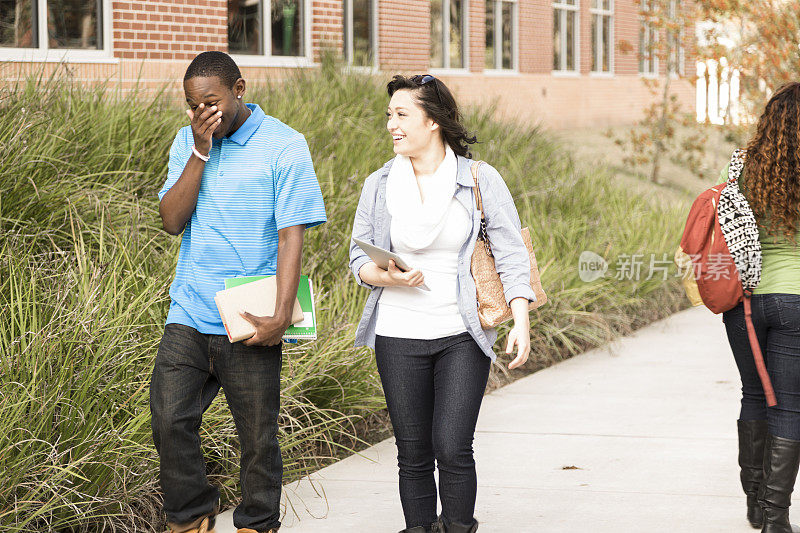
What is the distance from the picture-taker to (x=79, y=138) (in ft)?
25.9

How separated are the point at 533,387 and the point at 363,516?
A: 3.17m

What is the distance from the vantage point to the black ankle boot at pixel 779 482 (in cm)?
482

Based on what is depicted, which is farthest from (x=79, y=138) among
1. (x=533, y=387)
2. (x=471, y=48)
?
(x=471, y=48)

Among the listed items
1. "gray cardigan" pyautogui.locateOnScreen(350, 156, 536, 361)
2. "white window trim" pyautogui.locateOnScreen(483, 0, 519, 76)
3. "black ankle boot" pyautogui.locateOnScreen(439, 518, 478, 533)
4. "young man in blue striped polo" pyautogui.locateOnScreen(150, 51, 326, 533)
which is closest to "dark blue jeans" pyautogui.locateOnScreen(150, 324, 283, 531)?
"young man in blue striped polo" pyautogui.locateOnScreen(150, 51, 326, 533)

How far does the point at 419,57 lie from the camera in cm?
1825

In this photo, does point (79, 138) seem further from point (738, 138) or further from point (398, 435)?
point (738, 138)

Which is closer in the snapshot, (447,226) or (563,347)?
(447,226)

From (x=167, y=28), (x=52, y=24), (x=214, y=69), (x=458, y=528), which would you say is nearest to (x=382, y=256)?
(x=214, y=69)

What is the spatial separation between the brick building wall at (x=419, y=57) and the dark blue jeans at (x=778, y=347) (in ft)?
19.0

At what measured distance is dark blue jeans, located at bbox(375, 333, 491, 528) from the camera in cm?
420

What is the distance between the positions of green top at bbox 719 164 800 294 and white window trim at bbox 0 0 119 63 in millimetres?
7041

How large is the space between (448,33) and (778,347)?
52.7 feet

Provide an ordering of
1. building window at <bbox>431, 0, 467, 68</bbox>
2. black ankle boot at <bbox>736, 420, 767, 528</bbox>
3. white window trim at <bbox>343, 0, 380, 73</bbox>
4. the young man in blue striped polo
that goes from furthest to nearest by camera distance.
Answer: building window at <bbox>431, 0, 467, 68</bbox>, white window trim at <bbox>343, 0, 380, 73</bbox>, black ankle boot at <bbox>736, 420, 767, 528</bbox>, the young man in blue striped polo

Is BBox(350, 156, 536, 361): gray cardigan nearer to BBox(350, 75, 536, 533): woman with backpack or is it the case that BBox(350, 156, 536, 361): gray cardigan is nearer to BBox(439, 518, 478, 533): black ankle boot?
BBox(350, 75, 536, 533): woman with backpack
